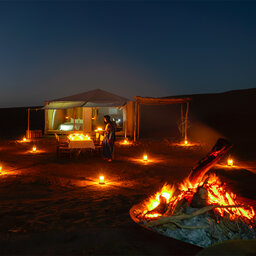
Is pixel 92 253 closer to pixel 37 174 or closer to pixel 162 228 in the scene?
pixel 162 228

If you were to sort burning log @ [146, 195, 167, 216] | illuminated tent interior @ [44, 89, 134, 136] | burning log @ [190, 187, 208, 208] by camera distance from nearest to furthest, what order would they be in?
burning log @ [190, 187, 208, 208] < burning log @ [146, 195, 167, 216] < illuminated tent interior @ [44, 89, 134, 136]

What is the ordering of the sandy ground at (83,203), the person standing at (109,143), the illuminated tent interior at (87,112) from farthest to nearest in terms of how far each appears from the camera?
the illuminated tent interior at (87,112)
the person standing at (109,143)
the sandy ground at (83,203)

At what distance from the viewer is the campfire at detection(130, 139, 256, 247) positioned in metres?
3.17

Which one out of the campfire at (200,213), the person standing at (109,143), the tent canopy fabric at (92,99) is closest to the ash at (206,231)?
the campfire at (200,213)

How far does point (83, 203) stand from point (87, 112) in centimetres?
1449

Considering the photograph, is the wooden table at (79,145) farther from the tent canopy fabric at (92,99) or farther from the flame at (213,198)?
the flame at (213,198)

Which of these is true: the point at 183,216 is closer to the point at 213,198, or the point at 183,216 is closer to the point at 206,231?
the point at 206,231

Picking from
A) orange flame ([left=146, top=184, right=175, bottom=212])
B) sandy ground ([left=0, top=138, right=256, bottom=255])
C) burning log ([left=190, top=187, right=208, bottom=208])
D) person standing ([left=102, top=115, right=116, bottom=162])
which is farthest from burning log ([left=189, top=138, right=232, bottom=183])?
person standing ([left=102, top=115, right=116, bottom=162])

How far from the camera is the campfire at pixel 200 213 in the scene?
3174 millimetres

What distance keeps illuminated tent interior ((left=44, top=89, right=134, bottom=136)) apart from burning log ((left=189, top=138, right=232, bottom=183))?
1056 cm

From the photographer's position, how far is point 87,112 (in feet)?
60.6

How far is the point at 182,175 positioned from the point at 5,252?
504 centimetres

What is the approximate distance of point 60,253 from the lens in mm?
2717

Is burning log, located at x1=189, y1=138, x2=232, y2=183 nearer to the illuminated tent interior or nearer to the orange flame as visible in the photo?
the orange flame
